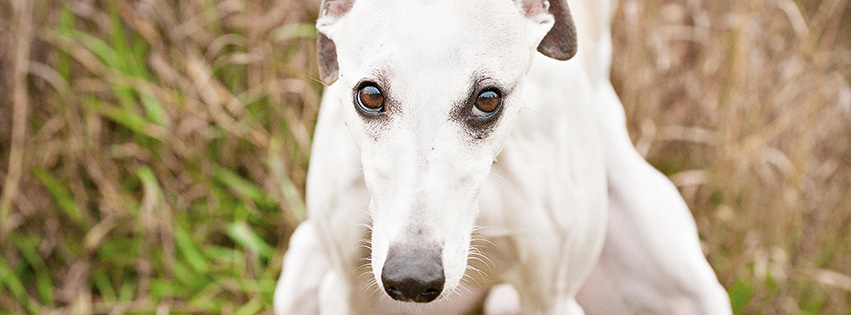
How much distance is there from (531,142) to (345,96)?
16.4 inches

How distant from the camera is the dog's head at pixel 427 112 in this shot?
105 cm

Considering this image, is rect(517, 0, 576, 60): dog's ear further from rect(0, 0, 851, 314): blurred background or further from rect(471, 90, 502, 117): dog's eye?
rect(0, 0, 851, 314): blurred background

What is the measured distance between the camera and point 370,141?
1134 millimetres

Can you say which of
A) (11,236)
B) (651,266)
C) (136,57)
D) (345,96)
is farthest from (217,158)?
(345,96)

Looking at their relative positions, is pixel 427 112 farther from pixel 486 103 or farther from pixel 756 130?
pixel 756 130

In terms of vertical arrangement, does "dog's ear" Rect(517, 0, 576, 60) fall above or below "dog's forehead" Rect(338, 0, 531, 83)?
below

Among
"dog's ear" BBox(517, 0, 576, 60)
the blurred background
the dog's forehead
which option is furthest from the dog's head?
the blurred background

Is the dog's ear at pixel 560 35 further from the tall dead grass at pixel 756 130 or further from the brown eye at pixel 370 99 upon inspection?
the tall dead grass at pixel 756 130

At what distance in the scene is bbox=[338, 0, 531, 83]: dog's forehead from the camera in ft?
3.44

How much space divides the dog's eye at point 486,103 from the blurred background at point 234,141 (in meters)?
1.80

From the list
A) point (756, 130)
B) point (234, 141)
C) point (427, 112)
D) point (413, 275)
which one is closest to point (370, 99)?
point (427, 112)

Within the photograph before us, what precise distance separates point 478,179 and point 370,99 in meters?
0.18

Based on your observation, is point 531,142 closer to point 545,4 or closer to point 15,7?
point 545,4

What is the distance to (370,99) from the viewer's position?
1.10 m
